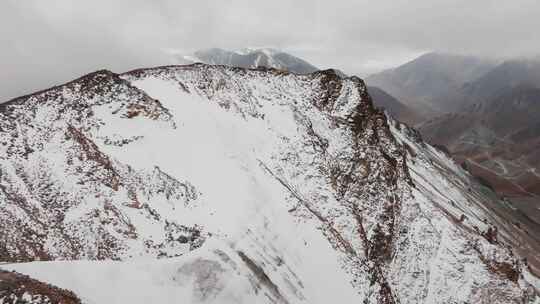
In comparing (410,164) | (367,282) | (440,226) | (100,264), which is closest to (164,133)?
(100,264)

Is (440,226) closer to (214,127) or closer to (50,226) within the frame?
(214,127)

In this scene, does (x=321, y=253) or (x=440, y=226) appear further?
(x=440, y=226)

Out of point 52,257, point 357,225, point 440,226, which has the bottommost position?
point 440,226

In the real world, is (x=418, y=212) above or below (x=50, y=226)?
below

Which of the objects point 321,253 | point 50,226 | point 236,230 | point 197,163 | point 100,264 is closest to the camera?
point 100,264

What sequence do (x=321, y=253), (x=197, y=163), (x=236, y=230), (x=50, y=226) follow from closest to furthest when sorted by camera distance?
1. (x=50, y=226)
2. (x=236, y=230)
3. (x=321, y=253)
4. (x=197, y=163)

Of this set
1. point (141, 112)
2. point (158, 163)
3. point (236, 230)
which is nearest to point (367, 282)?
point (236, 230)
